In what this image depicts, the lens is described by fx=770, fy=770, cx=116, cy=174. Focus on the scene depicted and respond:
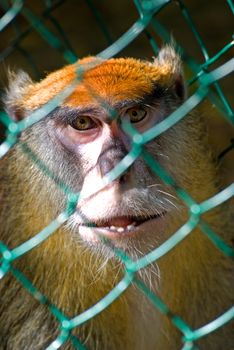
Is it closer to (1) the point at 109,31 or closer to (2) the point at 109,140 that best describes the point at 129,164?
(2) the point at 109,140

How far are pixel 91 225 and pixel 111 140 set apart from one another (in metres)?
0.36

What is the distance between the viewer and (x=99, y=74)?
3.28 m

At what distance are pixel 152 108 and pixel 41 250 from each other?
804 mm

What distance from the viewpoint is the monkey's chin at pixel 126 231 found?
3.03 meters

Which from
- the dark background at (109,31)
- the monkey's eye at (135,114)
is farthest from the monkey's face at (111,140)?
the dark background at (109,31)

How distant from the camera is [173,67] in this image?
147 inches

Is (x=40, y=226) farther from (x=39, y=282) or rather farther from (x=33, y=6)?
(x=33, y=6)

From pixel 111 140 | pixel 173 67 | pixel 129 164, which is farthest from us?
pixel 173 67

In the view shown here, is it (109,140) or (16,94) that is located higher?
(16,94)

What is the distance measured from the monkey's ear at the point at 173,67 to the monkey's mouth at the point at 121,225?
2.75 ft

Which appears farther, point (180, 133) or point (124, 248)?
point (180, 133)

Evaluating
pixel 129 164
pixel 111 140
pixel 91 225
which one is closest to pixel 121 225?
pixel 91 225

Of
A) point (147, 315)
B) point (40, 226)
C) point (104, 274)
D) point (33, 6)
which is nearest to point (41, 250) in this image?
point (40, 226)

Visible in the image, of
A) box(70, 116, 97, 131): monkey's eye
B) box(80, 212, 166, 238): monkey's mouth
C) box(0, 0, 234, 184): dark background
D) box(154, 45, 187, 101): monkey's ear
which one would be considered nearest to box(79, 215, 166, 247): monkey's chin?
box(80, 212, 166, 238): monkey's mouth
